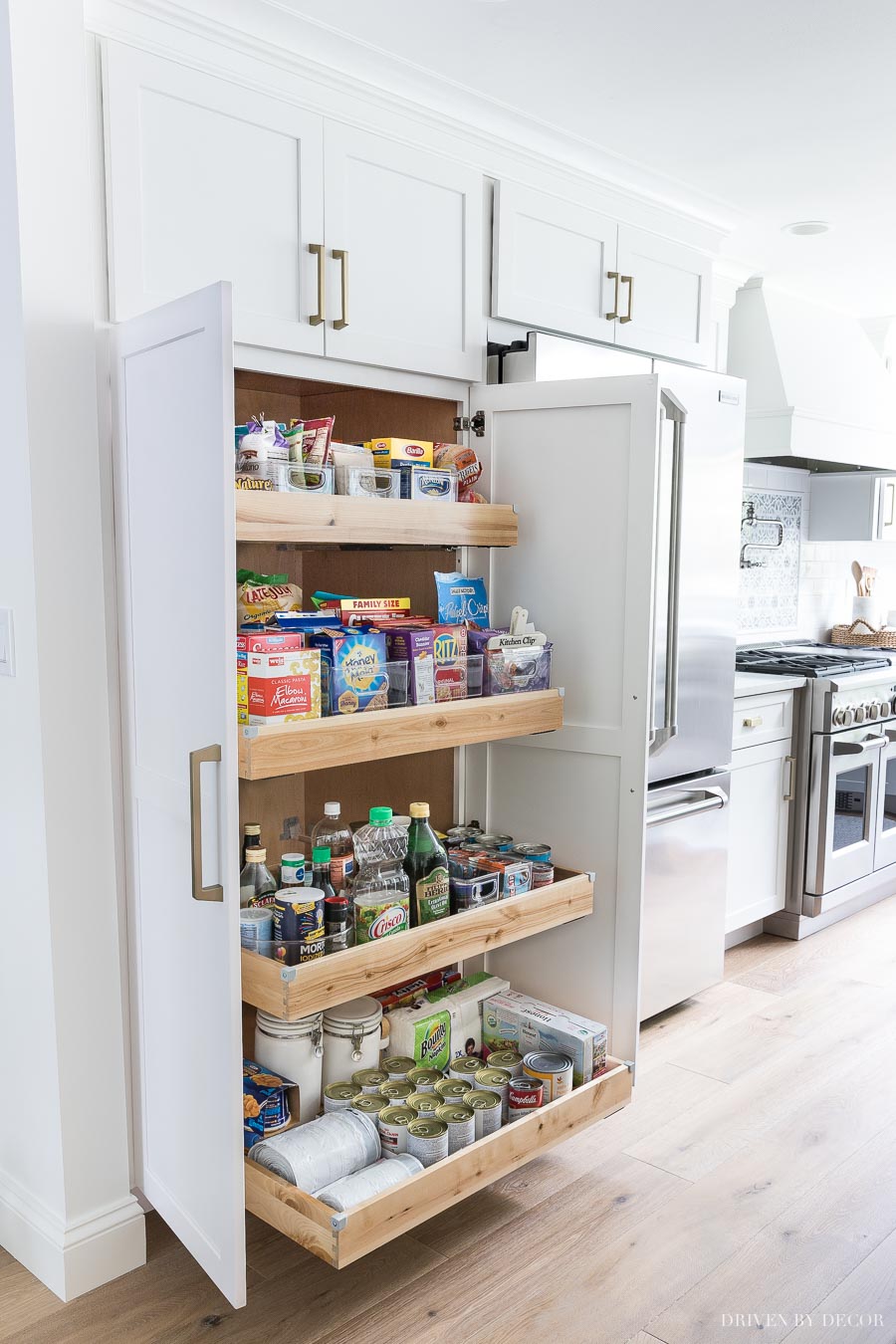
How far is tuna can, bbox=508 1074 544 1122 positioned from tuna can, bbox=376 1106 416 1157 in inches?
9.9

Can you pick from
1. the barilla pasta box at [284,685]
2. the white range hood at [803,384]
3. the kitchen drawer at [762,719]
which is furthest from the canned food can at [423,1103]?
the white range hood at [803,384]

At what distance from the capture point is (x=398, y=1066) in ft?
7.35

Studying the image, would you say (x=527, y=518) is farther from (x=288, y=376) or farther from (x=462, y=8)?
(x=462, y=8)

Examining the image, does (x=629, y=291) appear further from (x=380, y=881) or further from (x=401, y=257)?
(x=380, y=881)

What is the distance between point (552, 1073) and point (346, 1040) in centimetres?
44

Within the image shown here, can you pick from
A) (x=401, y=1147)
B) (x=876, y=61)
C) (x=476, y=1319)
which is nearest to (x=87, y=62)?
(x=876, y=61)

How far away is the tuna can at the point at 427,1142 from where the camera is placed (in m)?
1.99

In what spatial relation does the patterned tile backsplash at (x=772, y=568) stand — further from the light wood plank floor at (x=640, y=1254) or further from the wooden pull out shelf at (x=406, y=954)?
the wooden pull out shelf at (x=406, y=954)

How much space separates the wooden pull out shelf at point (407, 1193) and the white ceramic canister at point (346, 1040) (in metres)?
0.30

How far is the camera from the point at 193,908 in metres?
1.78

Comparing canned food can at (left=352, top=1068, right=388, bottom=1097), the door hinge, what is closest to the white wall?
canned food can at (left=352, top=1068, right=388, bottom=1097)

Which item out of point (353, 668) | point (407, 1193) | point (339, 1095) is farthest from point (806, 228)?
point (407, 1193)

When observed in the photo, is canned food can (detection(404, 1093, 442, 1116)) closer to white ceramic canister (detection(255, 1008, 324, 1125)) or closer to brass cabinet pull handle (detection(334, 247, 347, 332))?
white ceramic canister (detection(255, 1008, 324, 1125))

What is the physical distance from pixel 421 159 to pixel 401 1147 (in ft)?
6.81
